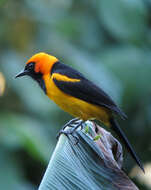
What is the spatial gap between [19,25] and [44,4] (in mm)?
727

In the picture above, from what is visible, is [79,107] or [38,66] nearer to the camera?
[79,107]

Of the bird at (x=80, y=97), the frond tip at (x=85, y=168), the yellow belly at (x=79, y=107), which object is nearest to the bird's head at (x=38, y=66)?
the bird at (x=80, y=97)

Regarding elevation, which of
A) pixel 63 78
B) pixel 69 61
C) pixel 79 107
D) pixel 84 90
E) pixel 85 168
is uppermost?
pixel 69 61

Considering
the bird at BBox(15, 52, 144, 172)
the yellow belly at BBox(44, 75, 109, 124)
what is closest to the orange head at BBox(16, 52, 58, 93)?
the bird at BBox(15, 52, 144, 172)

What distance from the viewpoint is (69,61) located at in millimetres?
5785

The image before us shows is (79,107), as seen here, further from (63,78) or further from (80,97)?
(63,78)

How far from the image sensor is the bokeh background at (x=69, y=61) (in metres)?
5.30

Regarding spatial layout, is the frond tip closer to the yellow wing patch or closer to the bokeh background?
the yellow wing patch

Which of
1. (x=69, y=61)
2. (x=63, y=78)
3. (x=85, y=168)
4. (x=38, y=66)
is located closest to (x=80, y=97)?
(x=63, y=78)

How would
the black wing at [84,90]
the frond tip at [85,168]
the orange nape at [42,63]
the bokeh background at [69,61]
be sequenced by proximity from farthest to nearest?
the bokeh background at [69,61] < the orange nape at [42,63] < the black wing at [84,90] < the frond tip at [85,168]

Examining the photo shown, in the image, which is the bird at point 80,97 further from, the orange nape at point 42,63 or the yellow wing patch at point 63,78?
the orange nape at point 42,63

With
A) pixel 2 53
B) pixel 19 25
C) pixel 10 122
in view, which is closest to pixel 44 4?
pixel 19 25

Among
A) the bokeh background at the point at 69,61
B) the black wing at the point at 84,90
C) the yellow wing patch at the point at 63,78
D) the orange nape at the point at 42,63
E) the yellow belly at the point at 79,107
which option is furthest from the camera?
the bokeh background at the point at 69,61

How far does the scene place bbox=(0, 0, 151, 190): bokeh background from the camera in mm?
5297
